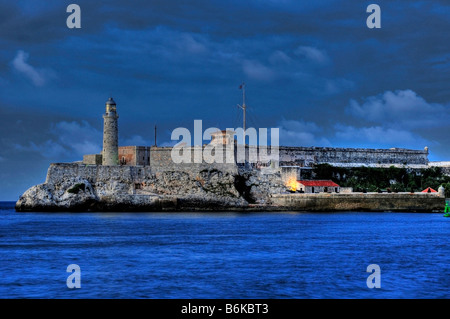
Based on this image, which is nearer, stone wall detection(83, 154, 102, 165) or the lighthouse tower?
the lighthouse tower

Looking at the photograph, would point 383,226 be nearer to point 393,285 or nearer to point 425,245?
point 425,245

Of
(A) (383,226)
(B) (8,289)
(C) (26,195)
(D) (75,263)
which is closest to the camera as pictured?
(B) (8,289)

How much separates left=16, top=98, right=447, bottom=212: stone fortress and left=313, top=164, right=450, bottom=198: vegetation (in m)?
8.08

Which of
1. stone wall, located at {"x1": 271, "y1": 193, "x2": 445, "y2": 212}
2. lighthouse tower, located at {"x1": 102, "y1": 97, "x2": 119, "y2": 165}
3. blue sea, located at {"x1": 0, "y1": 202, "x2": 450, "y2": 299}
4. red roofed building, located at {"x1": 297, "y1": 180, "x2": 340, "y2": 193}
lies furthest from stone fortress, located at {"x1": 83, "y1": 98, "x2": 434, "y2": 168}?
blue sea, located at {"x1": 0, "y1": 202, "x2": 450, "y2": 299}

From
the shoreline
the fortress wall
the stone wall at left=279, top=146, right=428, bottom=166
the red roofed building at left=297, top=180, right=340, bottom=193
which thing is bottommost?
the shoreline

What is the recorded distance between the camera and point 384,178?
241ft

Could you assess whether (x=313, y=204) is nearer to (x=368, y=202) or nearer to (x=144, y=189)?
(x=368, y=202)

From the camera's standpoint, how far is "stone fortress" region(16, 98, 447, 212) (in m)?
56.0

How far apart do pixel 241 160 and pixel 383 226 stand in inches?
984

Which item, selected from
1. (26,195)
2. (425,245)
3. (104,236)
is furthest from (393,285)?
(26,195)

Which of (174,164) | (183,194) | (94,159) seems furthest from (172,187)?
(94,159)

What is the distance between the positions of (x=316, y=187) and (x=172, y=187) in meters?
14.6

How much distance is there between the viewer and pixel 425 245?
93.5 feet

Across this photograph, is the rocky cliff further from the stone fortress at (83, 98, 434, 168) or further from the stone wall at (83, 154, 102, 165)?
the stone wall at (83, 154, 102, 165)
